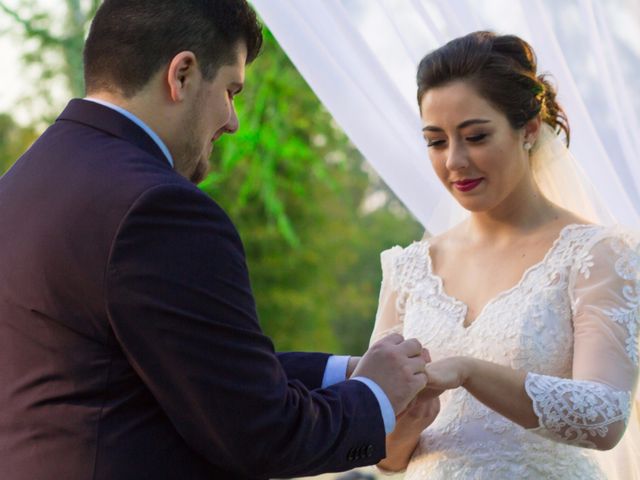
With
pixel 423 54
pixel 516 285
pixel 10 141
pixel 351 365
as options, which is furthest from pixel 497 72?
pixel 10 141

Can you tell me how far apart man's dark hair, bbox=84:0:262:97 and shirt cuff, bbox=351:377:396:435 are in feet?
2.20

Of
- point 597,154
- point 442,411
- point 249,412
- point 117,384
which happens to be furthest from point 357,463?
point 597,154

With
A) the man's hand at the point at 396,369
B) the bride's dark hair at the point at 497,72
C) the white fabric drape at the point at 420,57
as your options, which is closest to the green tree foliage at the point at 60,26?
the white fabric drape at the point at 420,57

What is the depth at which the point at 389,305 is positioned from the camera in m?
2.96

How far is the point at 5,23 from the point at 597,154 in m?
5.62

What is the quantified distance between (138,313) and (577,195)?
1.58 metres

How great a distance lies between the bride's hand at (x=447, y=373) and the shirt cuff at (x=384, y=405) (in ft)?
0.95

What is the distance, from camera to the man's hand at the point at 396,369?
205 centimetres

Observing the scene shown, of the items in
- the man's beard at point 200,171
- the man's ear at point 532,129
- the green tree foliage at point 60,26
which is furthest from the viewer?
the green tree foliage at point 60,26

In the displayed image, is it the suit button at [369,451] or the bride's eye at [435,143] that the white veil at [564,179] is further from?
the suit button at [369,451]

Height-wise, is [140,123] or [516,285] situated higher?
[140,123]

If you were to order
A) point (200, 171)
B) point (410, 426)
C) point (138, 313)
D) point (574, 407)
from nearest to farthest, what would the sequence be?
point (138, 313) → point (200, 171) → point (574, 407) → point (410, 426)

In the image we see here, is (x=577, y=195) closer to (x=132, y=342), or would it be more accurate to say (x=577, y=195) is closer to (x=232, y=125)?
(x=232, y=125)

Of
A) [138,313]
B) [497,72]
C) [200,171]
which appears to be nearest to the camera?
[138,313]
